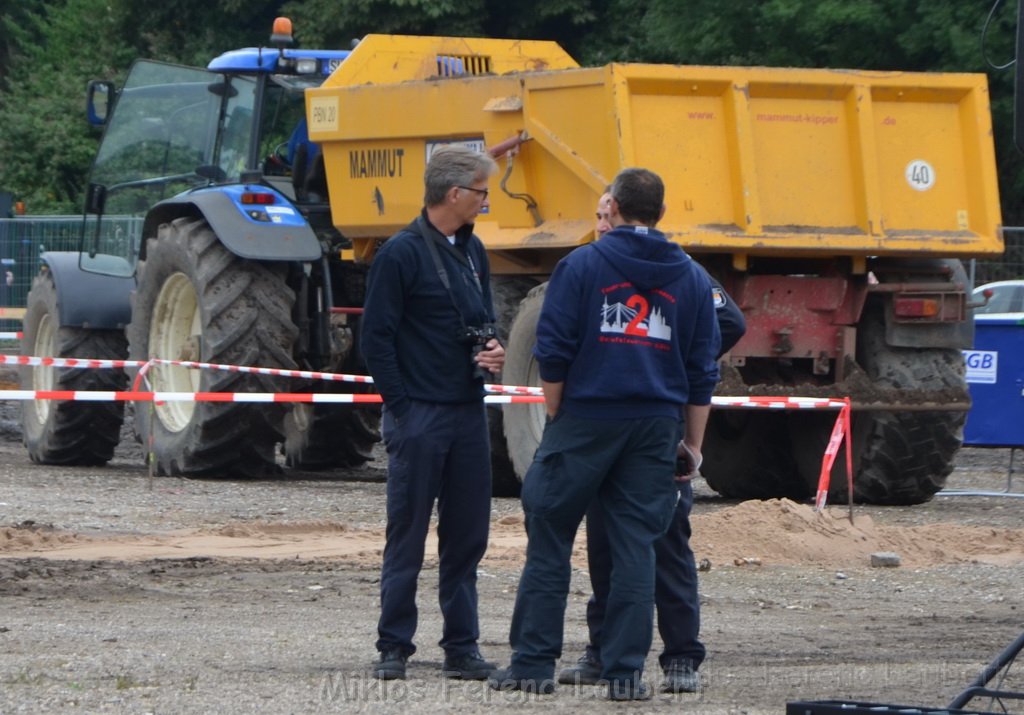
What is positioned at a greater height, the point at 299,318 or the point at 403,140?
the point at 403,140

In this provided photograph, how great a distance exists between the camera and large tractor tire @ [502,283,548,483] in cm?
1144

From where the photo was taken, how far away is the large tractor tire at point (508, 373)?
11.5 m

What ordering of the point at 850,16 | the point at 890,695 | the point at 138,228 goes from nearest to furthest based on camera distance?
the point at 890,695 → the point at 138,228 → the point at 850,16

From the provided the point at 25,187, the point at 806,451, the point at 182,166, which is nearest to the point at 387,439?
the point at 806,451

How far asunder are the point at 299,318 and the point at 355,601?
5.54 metres

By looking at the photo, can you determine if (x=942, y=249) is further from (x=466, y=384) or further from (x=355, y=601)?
(x=466, y=384)

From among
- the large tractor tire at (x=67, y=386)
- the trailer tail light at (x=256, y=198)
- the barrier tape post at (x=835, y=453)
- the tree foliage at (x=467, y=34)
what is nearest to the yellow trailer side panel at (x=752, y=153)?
the barrier tape post at (x=835, y=453)

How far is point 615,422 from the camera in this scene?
5.91 m

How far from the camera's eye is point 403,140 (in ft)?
39.8

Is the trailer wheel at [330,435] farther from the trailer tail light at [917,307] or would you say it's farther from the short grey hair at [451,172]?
the short grey hair at [451,172]

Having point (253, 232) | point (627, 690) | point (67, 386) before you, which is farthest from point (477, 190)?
point (67, 386)

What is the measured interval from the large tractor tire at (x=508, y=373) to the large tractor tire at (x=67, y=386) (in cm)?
371

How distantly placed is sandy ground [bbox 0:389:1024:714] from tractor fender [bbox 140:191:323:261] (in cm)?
158

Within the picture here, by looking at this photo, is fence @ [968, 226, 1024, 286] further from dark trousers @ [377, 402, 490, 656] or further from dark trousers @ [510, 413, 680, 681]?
dark trousers @ [510, 413, 680, 681]
